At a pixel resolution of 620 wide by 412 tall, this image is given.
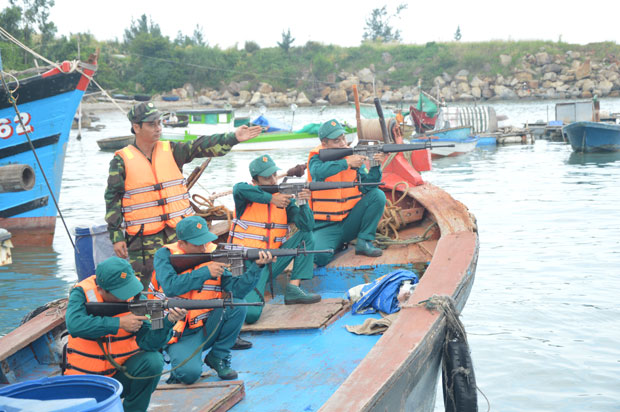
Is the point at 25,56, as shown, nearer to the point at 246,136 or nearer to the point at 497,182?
the point at 497,182

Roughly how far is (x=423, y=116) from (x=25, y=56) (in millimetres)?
21511

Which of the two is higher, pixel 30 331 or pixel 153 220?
pixel 153 220

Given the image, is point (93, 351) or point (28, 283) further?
point (28, 283)

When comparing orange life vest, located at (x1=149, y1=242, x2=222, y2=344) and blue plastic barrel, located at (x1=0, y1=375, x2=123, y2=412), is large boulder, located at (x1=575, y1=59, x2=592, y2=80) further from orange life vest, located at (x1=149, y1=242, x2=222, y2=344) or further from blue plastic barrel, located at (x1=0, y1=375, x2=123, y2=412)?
blue plastic barrel, located at (x1=0, y1=375, x2=123, y2=412)

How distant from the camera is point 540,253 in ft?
38.0

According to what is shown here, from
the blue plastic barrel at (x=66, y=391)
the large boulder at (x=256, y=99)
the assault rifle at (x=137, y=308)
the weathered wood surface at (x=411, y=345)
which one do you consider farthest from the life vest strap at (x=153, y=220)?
the large boulder at (x=256, y=99)

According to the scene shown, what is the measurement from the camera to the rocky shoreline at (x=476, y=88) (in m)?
Result: 61.4

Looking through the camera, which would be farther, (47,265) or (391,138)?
(47,265)

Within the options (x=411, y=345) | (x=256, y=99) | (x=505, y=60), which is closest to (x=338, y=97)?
(x=256, y=99)

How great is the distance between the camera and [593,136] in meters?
25.2

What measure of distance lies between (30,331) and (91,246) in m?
1.49

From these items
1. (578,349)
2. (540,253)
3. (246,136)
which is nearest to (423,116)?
(540,253)

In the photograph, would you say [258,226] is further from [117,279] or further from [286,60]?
[286,60]

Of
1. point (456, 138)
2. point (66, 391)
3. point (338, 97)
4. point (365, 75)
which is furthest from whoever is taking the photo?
point (365, 75)
